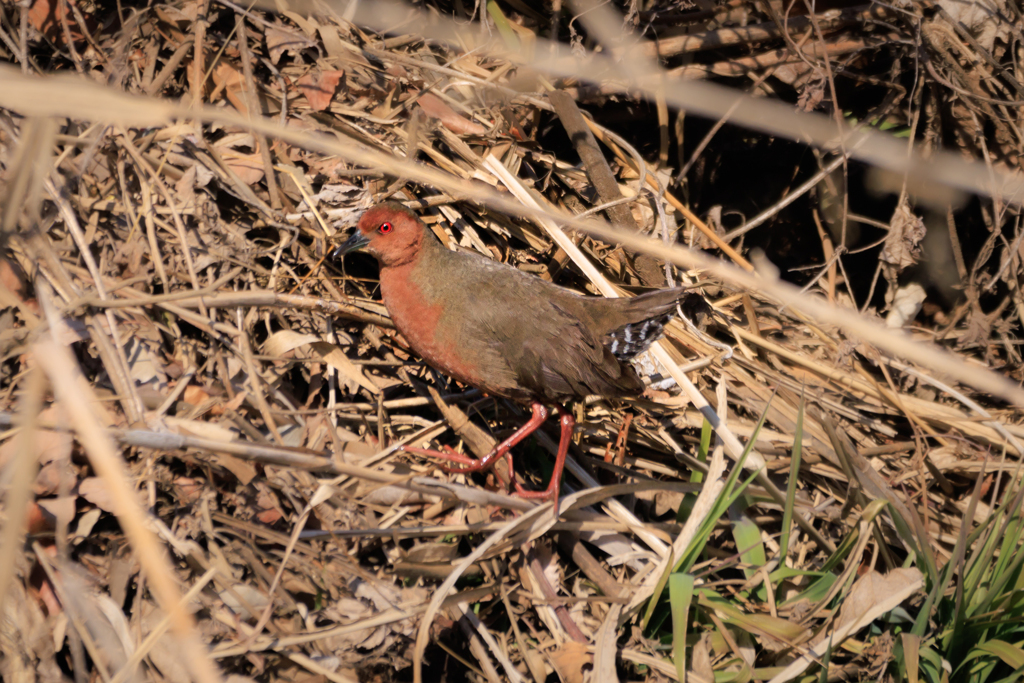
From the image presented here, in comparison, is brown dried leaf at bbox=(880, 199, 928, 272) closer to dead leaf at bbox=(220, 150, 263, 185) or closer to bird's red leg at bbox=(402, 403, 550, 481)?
bird's red leg at bbox=(402, 403, 550, 481)

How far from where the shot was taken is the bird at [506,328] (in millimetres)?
2867

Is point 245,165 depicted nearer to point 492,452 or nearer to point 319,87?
point 319,87

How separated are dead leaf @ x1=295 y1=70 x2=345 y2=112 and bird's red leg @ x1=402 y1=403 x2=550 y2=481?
157 cm

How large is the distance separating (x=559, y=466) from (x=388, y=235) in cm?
120

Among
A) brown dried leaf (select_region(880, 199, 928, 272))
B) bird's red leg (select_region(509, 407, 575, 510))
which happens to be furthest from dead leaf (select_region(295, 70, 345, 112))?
brown dried leaf (select_region(880, 199, 928, 272))

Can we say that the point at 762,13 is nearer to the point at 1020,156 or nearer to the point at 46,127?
the point at 1020,156

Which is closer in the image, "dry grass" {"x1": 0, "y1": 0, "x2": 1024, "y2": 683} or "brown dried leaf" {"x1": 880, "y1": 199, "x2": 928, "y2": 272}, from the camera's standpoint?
"dry grass" {"x1": 0, "y1": 0, "x2": 1024, "y2": 683}


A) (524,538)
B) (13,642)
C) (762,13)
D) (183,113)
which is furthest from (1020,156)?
(13,642)

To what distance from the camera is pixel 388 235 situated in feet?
9.64

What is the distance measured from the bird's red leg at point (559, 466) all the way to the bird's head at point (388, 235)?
942 millimetres

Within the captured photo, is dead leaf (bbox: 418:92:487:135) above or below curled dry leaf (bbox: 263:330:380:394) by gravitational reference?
above

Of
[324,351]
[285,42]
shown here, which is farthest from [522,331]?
[285,42]

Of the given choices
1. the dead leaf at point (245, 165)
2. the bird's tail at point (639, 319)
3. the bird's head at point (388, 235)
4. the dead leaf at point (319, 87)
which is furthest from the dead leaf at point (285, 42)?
the bird's tail at point (639, 319)

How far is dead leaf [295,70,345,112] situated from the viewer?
313 cm
